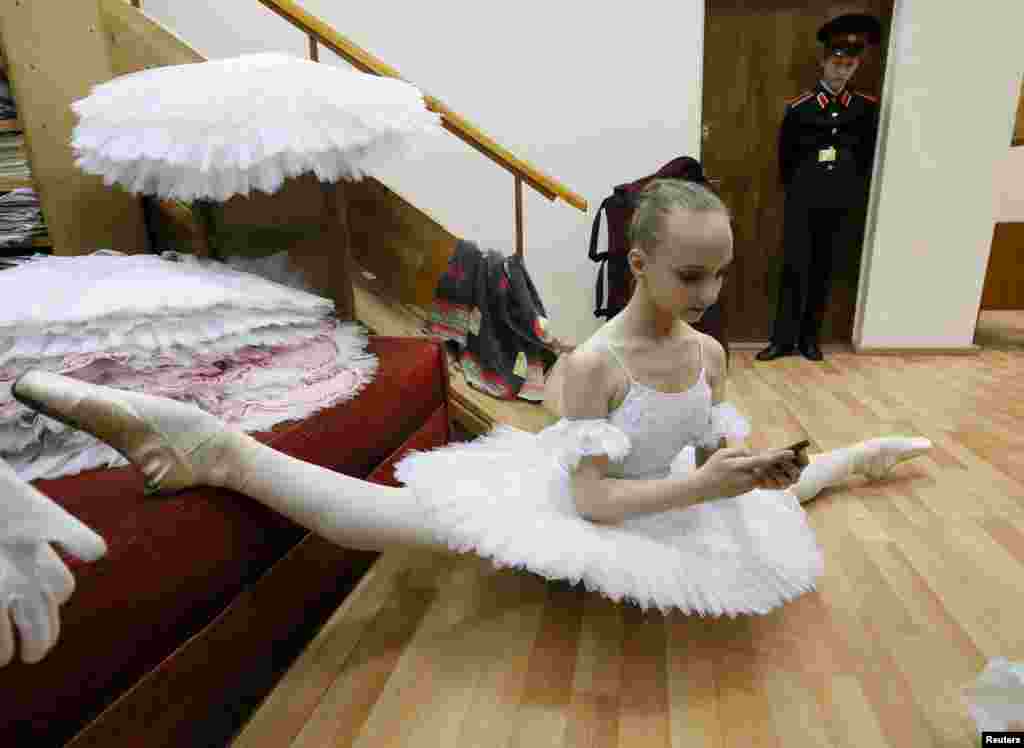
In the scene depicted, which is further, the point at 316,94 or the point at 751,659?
the point at 316,94

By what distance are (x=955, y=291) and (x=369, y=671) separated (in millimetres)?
3205

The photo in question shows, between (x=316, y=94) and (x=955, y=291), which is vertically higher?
(x=316, y=94)

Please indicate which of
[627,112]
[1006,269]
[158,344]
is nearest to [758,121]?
[627,112]

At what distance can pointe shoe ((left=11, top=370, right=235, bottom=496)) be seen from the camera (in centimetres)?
85

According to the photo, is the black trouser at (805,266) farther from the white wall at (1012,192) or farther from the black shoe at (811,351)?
the white wall at (1012,192)

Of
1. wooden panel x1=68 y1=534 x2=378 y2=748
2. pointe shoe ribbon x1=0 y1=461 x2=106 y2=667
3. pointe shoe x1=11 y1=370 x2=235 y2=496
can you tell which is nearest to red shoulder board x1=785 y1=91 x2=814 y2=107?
wooden panel x1=68 y1=534 x2=378 y2=748

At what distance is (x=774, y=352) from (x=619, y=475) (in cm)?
230

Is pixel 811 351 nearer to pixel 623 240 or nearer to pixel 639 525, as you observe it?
pixel 623 240

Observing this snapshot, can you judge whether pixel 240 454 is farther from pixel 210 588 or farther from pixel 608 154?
pixel 608 154

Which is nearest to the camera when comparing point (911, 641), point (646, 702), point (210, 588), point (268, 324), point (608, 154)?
point (210, 588)

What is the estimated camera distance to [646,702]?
37.4 inches

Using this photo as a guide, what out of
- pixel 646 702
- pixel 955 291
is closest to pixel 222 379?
pixel 646 702

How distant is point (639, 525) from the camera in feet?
3.58

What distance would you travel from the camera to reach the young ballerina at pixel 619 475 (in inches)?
35.7
